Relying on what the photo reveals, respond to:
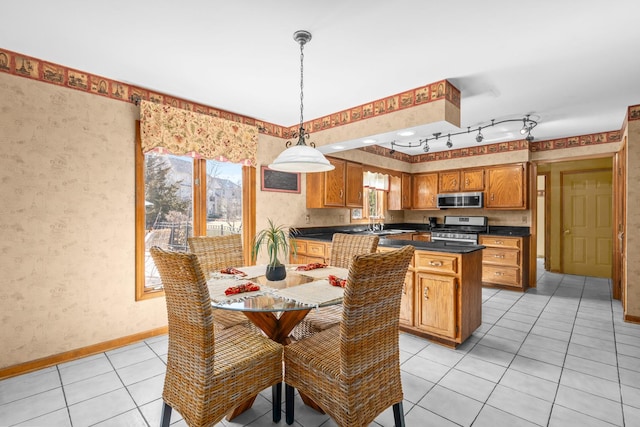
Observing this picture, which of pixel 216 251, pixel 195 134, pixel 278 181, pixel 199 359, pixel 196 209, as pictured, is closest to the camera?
pixel 199 359

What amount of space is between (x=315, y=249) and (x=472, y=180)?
10.8ft

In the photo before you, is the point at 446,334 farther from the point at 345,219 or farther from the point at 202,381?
the point at 345,219

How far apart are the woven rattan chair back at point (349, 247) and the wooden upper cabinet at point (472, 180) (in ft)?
11.8

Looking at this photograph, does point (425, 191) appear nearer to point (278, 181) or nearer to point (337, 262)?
point (278, 181)

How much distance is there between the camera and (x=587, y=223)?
568 cm

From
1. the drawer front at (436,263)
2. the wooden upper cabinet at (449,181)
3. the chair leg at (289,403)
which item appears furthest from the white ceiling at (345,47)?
the wooden upper cabinet at (449,181)

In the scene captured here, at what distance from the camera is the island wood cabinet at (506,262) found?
184 inches

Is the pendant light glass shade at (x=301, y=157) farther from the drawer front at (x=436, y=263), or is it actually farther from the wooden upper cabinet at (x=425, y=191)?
the wooden upper cabinet at (x=425, y=191)

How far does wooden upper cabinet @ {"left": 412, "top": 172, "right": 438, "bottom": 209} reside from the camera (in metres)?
6.04

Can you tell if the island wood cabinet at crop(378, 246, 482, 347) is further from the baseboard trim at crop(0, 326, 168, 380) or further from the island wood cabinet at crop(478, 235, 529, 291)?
the baseboard trim at crop(0, 326, 168, 380)

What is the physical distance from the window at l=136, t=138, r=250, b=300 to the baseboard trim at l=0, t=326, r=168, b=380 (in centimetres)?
37

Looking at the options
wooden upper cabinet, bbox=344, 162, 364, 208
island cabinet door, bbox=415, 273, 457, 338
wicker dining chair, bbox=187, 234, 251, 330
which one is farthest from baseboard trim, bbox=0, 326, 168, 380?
wooden upper cabinet, bbox=344, 162, 364, 208

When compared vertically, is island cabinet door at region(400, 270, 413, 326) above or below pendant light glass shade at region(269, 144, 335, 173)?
below

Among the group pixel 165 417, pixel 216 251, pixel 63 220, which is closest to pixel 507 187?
pixel 216 251
